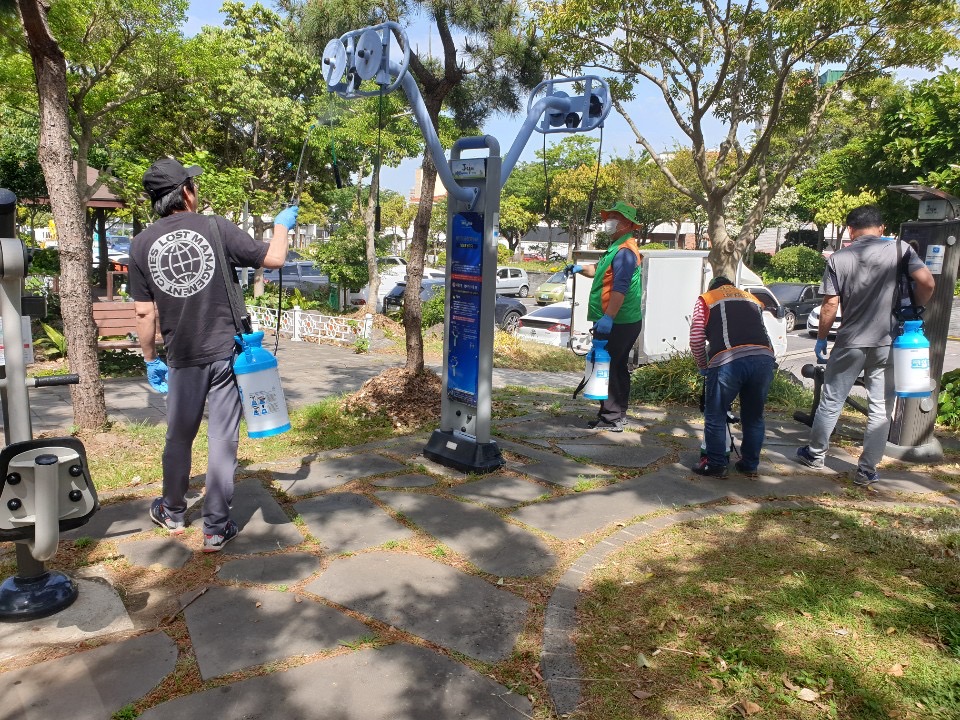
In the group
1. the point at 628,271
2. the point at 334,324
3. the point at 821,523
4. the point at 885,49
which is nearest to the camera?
the point at 821,523

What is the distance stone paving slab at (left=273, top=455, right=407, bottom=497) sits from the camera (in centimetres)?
453

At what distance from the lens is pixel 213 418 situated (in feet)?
11.4

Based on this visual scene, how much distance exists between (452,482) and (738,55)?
355 inches

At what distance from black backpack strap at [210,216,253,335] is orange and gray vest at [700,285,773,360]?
Answer: 2.98 meters

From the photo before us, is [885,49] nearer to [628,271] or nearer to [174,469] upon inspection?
[628,271]

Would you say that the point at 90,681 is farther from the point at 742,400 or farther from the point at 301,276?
the point at 301,276

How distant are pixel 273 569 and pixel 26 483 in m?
1.15

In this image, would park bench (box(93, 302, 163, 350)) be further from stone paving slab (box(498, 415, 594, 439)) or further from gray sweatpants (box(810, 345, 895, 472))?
gray sweatpants (box(810, 345, 895, 472))

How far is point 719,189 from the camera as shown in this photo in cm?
1023

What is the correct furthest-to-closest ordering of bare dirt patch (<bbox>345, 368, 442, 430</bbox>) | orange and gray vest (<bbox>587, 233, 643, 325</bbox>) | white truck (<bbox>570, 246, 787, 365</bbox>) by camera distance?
white truck (<bbox>570, 246, 787, 365</bbox>) → bare dirt patch (<bbox>345, 368, 442, 430</bbox>) → orange and gray vest (<bbox>587, 233, 643, 325</bbox>)

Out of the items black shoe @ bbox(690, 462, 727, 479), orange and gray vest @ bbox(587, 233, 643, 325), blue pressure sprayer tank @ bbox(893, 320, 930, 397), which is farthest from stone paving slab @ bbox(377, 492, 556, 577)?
blue pressure sprayer tank @ bbox(893, 320, 930, 397)

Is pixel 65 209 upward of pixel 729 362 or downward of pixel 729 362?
upward

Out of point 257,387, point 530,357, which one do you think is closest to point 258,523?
point 257,387

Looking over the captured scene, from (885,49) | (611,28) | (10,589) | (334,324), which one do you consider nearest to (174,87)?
(334,324)
